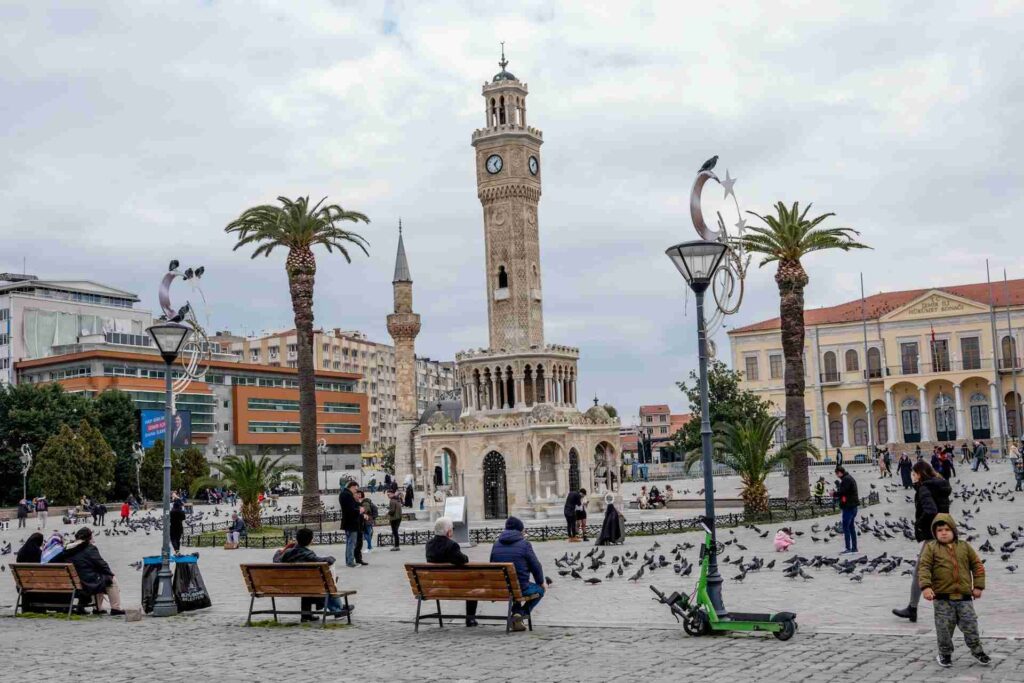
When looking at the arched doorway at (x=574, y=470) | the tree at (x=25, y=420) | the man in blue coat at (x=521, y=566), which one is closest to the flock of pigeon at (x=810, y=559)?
the man in blue coat at (x=521, y=566)

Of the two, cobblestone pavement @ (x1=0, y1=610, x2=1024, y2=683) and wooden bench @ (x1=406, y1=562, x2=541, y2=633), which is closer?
cobblestone pavement @ (x1=0, y1=610, x2=1024, y2=683)

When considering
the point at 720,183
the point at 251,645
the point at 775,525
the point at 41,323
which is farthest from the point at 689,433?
the point at 41,323

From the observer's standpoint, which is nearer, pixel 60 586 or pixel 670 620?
pixel 670 620

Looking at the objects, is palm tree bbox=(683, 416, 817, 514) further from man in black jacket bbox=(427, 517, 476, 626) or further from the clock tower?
man in black jacket bbox=(427, 517, 476, 626)

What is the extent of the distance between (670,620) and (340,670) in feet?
13.8

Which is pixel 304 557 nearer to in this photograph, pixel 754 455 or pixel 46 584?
pixel 46 584

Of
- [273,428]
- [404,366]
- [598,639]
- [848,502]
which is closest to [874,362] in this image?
[404,366]

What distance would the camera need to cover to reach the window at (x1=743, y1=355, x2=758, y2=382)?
Answer: 86.4m

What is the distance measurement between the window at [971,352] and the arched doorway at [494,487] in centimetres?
5104

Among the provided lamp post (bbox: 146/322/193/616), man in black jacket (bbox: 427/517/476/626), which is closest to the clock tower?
lamp post (bbox: 146/322/193/616)

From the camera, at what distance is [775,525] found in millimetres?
29406

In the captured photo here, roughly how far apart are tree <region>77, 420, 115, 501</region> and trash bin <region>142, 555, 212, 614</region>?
4934cm

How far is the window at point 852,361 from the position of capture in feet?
275

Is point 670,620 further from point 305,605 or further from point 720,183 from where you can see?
point 720,183
